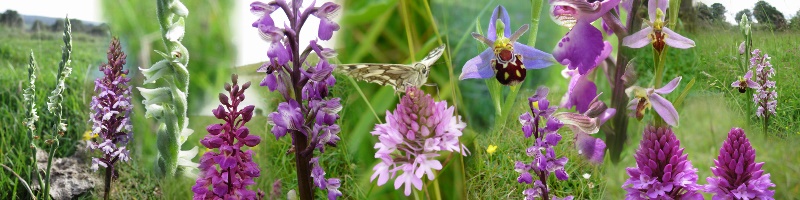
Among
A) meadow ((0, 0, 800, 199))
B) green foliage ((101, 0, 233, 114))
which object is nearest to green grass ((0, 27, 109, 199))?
green foliage ((101, 0, 233, 114))

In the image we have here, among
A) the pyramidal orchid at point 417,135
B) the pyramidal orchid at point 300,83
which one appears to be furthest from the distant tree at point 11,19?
the pyramidal orchid at point 417,135

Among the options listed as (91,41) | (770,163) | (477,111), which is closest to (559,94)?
(477,111)

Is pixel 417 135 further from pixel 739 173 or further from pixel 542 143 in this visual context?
pixel 739 173

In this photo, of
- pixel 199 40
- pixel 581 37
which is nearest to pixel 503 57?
pixel 581 37

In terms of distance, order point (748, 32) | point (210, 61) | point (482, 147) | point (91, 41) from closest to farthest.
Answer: point (482, 147) → point (748, 32) → point (210, 61) → point (91, 41)

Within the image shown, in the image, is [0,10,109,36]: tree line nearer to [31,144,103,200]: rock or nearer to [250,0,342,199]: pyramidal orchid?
[31,144,103,200]: rock

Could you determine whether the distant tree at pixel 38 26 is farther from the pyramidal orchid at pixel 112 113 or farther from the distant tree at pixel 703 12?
the distant tree at pixel 703 12

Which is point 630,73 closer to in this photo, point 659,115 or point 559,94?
point 659,115
